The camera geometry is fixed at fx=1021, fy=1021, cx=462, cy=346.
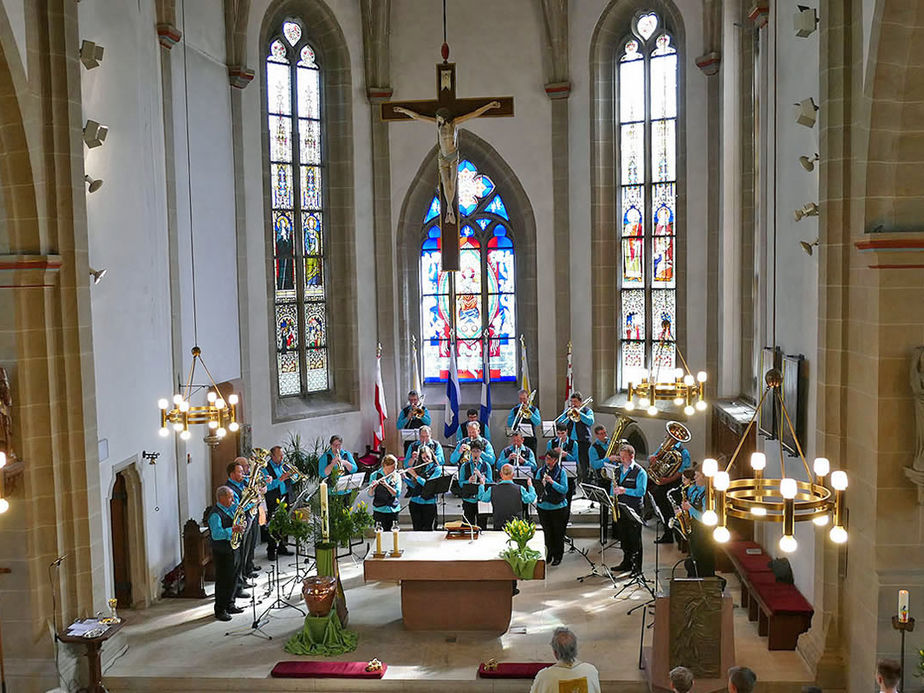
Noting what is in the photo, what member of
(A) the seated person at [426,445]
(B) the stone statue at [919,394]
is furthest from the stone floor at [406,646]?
(B) the stone statue at [919,394]

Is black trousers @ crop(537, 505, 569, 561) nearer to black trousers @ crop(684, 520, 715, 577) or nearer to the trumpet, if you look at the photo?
black trousers @ crop(684, 520, 715, 577)

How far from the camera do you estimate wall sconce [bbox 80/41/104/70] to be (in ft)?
37.4

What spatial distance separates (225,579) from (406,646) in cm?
267

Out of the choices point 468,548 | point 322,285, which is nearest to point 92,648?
point 468,548

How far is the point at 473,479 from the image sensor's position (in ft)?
50.3

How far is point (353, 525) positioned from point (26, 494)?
3902 millimetres

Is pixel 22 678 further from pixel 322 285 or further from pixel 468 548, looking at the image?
pixel 322 285

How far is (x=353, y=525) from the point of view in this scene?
12961 millimetres

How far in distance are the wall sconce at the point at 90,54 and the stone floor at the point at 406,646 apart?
6938mm

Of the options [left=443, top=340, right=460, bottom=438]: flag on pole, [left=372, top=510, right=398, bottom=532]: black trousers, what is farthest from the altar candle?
[left=443, top=340, right=460, bottom=438]: flag on pole

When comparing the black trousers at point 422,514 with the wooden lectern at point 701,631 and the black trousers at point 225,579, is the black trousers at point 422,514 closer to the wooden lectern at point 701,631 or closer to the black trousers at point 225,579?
the black trousers at point 225,579

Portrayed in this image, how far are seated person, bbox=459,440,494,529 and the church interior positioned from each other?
240 millimetres

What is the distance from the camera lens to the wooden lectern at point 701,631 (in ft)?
34.9

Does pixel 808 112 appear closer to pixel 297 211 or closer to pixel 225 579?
pixel 225 579
